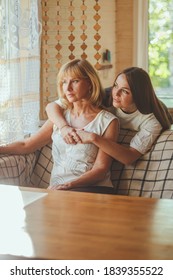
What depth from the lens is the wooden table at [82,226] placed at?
1469 mm

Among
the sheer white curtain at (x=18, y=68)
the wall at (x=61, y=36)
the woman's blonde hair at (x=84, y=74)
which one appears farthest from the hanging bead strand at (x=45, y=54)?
the woman's blonde hair at (x=84, y=74)

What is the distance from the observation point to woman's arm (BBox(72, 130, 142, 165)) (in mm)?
2572

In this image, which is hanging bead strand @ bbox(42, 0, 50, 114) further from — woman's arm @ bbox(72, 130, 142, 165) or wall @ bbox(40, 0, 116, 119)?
woman's arm @ bbox(72, 130, 142, 165)

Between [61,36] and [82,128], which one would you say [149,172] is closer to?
[82,128]

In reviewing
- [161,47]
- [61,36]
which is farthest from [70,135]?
[161,47]

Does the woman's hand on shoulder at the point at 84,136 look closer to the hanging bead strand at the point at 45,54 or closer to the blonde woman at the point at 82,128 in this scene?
the blonde woman at the point at 82,128

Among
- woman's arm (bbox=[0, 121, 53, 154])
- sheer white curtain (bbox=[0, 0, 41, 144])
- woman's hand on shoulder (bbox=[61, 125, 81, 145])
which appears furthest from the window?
woman's hand on shoulder (bbox=[61, 125, 81, 145])

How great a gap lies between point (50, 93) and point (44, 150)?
4.24 ft

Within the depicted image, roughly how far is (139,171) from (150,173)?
0.06m

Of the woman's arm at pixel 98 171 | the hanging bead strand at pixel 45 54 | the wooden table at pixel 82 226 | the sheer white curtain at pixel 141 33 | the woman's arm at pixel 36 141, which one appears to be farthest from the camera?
the sheer white curtain at pixel 141 33

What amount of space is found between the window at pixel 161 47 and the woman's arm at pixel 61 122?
2.61 meters

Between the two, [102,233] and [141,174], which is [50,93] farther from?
[102,233]

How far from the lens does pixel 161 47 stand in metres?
5.34

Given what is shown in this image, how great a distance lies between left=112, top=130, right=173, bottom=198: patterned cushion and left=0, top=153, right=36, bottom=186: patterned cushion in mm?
435
